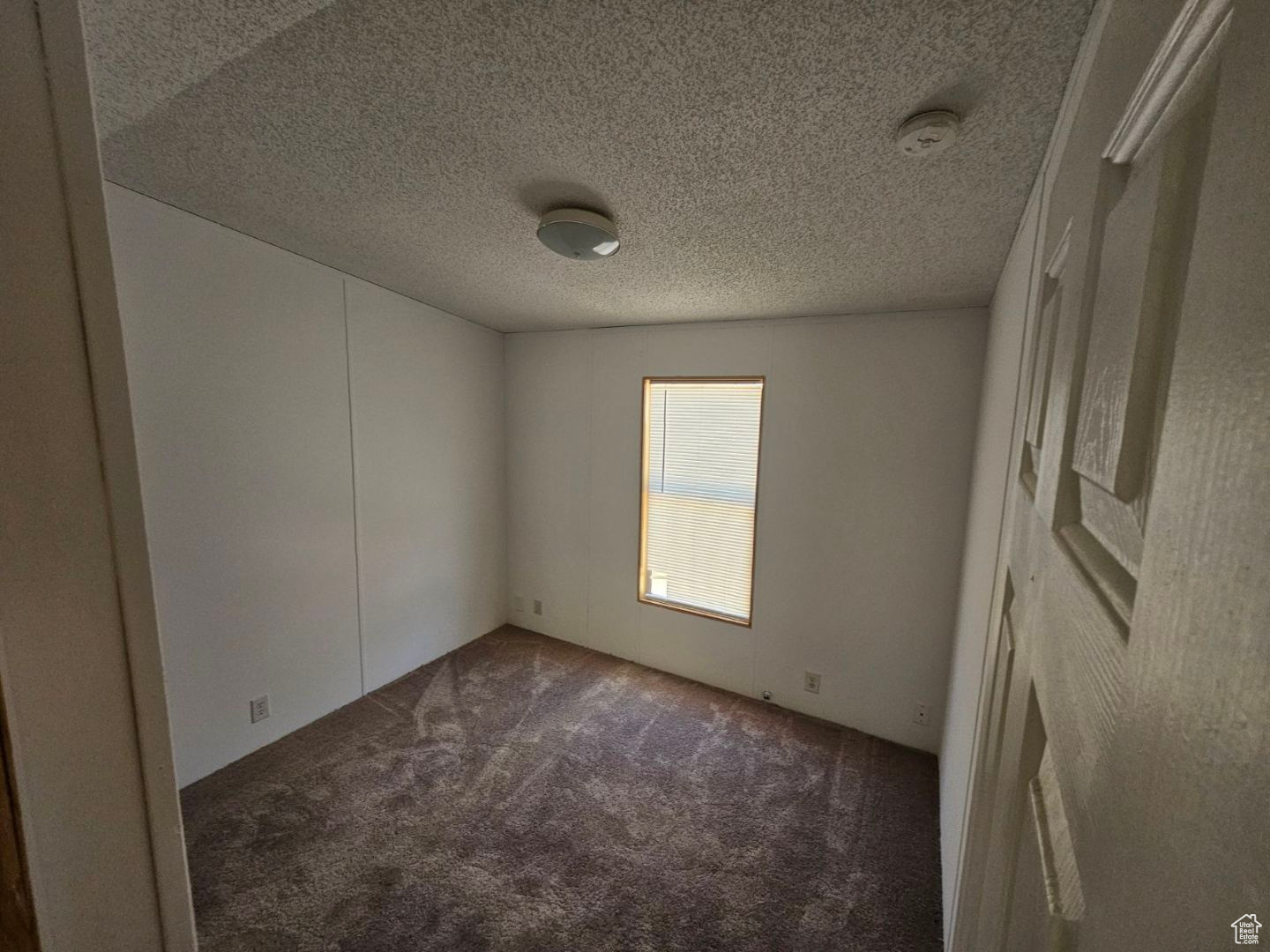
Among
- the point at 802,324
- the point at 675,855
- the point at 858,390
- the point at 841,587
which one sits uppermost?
the point at 802,324

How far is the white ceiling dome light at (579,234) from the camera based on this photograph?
4.78 feet

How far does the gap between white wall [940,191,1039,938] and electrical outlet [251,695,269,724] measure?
9.05 ft

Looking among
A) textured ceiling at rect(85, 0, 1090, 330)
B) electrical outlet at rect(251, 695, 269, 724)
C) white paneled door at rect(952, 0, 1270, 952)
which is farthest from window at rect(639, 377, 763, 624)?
white paneled door at rect(952, 0, 1270, 952)

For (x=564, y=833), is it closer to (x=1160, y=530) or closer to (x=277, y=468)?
(x=277, y=468)

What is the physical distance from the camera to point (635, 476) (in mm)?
3096

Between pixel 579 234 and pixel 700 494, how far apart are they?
1788 mm

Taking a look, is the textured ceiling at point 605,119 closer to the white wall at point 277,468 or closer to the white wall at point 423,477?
the white wall at point 277,468

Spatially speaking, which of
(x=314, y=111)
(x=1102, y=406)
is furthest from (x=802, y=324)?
(x=1102, y=406)

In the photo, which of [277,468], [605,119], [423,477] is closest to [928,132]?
[605,119]

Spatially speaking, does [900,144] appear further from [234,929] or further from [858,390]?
[234,929]

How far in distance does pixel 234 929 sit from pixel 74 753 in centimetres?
174

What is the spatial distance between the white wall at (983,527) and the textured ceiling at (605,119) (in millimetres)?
213

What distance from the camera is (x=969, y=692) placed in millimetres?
1477

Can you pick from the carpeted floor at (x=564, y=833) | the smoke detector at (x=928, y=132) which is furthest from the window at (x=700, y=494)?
the smoke detector at (x=928, y=132)
